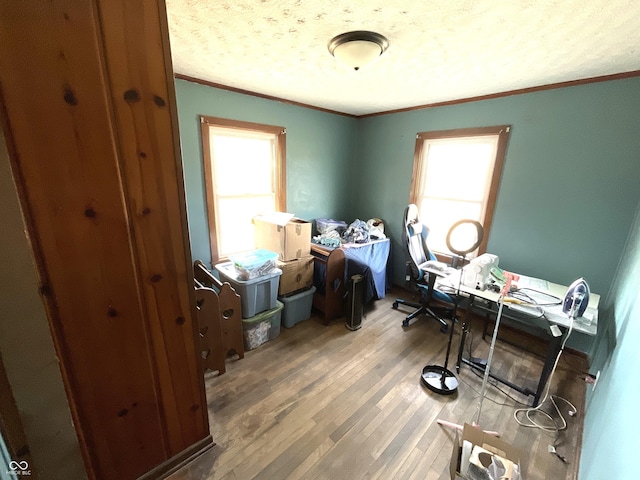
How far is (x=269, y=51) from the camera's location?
1.70 m

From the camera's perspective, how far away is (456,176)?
2.95m

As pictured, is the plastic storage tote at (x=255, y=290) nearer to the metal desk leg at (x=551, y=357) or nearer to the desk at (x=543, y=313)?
the desk at (x=543, y=313)

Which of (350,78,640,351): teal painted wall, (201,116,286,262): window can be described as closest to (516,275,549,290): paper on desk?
(350,78,640,351): teal painted wall

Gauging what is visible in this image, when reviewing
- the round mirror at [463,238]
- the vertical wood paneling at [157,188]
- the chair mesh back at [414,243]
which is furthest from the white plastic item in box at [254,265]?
the round mirror at [463,238]

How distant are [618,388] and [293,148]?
311 cm

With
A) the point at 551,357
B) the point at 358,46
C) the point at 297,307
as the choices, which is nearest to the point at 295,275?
the point at 297,307

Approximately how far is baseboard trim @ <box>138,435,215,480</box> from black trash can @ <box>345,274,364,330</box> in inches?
60.7

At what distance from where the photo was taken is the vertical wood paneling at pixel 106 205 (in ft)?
2.57

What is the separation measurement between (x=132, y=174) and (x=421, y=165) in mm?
3011

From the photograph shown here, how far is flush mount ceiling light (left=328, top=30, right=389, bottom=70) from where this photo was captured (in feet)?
4.83

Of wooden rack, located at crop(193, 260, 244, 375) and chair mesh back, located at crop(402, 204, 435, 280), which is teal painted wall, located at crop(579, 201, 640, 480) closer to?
chair mesh back, located at crop(402, 204, 435, 280)

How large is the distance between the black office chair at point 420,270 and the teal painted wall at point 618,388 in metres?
1.07

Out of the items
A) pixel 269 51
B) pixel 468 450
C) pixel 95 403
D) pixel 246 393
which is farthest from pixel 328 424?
pixel 269 51

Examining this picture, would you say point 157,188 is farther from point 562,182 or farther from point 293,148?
point 562,182
